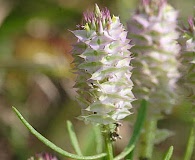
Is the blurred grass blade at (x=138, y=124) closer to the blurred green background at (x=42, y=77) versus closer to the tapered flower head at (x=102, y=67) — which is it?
the tapered flower head at (x=102, y=67)

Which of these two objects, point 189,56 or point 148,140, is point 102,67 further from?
point 148,140

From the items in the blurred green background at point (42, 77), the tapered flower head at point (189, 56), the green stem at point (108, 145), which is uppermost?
the blurred green background at point (42, 77)

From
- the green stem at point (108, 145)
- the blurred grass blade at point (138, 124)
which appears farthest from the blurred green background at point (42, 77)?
the green stem at point (108, 145)

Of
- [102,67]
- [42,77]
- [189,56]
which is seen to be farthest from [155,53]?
[42,77]

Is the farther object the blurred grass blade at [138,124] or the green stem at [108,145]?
the blurred grass blade at [138,124]

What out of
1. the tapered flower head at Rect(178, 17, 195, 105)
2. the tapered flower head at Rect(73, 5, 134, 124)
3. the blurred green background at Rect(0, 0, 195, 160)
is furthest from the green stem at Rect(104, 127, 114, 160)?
the blurred green background at Rect(0, 0, 195, 160)

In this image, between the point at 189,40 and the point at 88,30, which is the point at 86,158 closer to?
the point at 88,30

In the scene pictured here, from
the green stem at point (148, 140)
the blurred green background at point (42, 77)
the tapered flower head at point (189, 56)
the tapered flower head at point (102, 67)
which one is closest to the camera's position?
the tapered flower head at point (102, 67)
